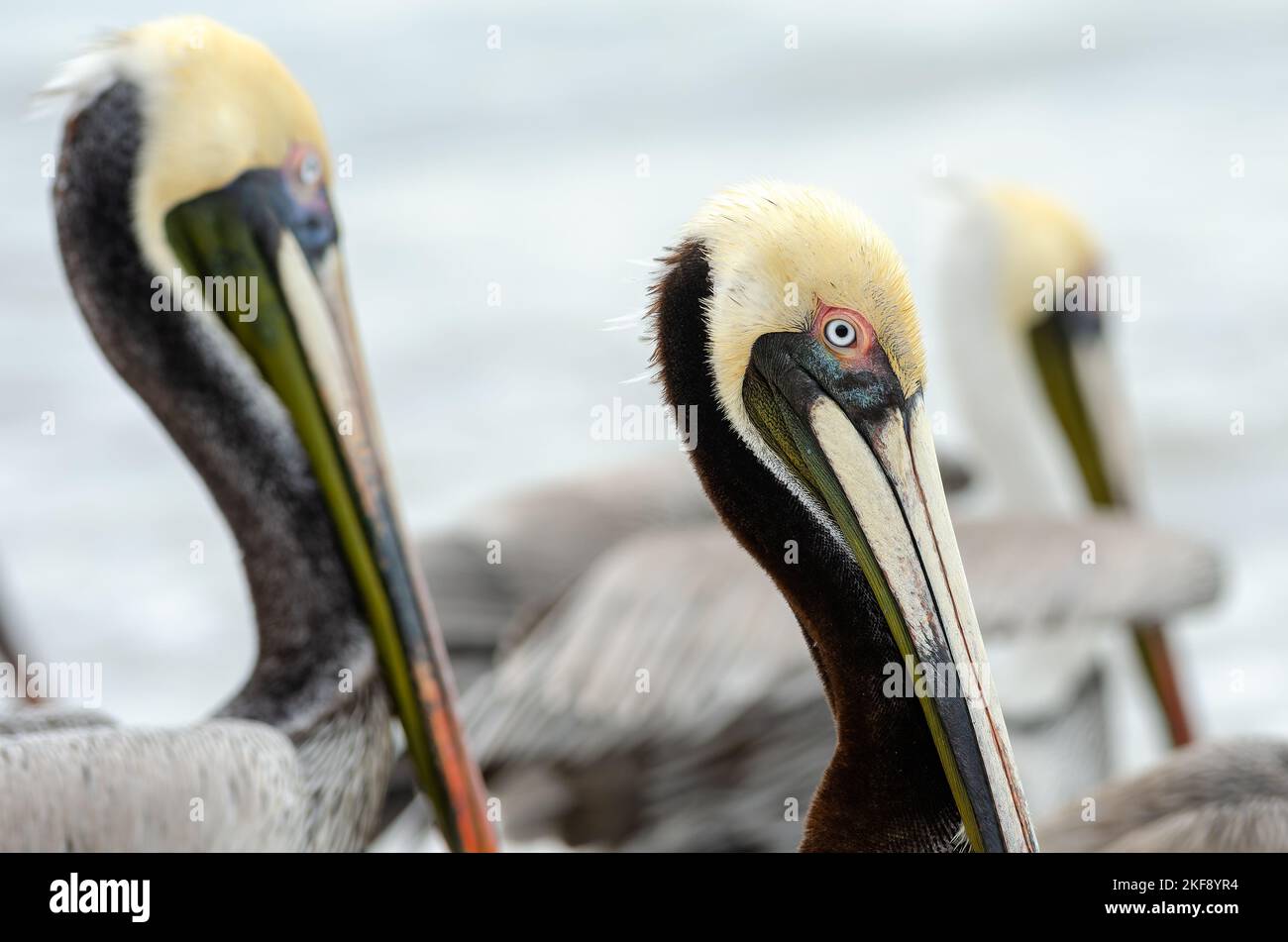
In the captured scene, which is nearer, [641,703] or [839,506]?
[839,506]

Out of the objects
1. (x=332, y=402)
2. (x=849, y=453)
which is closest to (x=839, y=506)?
(x=849, y=453)

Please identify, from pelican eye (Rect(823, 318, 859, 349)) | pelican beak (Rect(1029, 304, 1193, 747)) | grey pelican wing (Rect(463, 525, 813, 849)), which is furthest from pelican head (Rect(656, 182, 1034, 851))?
pelican beak (Rect(1029, 304, 1193, 747))

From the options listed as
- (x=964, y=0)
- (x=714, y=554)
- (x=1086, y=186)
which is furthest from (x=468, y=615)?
(x=964, y=0)

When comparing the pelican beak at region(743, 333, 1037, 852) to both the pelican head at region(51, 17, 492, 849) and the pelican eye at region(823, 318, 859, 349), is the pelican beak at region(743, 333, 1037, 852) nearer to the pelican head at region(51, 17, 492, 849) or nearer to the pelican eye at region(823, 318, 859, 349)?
the pelican eye at region(823, 318, 859, 349)

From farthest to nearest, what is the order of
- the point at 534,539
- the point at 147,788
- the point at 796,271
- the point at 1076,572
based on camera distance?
the point at 534,539 → the point at 1076,572 → the point at 147,788 → the point at 796,271

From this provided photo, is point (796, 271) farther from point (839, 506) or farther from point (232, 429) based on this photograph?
point (232, 429)

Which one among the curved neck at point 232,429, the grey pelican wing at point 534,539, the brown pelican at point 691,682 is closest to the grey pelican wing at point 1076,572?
the brown pelican at point 691,682

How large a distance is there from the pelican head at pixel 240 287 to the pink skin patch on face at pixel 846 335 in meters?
0.74

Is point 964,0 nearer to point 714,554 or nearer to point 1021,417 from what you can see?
point 1021,417

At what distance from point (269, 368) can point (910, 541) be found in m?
0.89

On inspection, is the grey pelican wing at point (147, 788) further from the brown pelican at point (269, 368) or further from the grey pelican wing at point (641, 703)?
the grey pelican wing at point (641, 703)

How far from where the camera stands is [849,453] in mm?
1215

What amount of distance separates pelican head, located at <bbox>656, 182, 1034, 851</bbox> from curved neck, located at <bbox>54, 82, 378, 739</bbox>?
2.24 feet

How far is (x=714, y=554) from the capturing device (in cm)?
244
